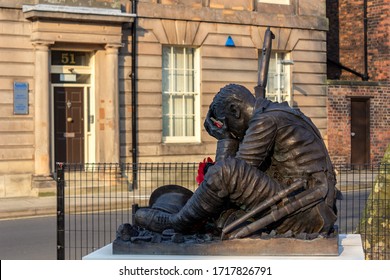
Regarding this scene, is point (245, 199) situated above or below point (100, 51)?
below

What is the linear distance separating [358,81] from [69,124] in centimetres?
952

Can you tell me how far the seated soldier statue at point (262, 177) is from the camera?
269 inches

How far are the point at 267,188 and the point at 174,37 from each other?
55.7 ft

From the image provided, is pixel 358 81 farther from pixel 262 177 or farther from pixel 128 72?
pixel 262 177

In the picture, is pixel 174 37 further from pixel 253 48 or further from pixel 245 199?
pixel 245 199

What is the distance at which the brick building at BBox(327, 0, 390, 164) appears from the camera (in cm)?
2678

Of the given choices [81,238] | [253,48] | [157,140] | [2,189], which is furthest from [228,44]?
[81,238]

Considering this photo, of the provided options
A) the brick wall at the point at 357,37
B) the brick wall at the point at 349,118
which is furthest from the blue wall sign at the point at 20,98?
the brick wall at the point at 357,37

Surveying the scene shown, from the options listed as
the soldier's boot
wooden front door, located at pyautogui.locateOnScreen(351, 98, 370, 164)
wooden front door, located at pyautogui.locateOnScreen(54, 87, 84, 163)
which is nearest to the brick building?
wooden front door, located at pyautogui.locateOnScreen(351, 98, 370, 164)

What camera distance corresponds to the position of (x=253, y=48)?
984 inches

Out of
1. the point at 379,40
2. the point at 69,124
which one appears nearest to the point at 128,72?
the point at 69,124

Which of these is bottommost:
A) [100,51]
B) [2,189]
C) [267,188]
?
[2,189]

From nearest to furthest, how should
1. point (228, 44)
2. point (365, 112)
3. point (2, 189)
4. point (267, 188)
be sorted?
point (267, 188)
point (2, 189)
point (228, 44)
point (365, 112)

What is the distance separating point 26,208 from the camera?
1855cm
